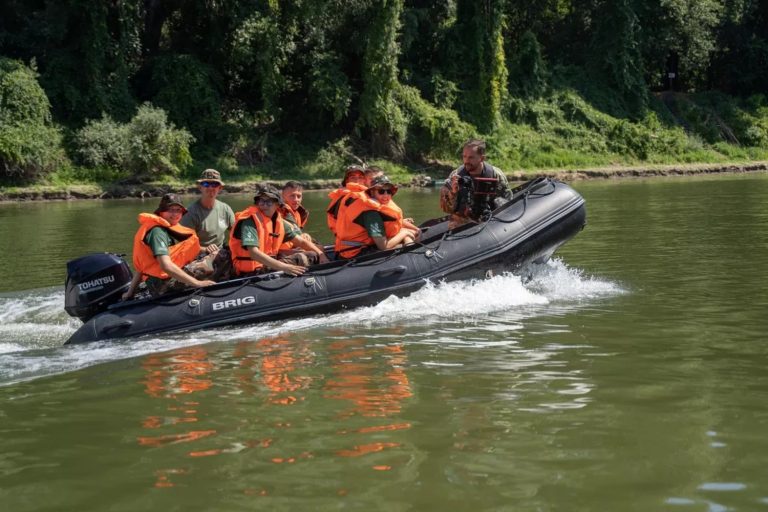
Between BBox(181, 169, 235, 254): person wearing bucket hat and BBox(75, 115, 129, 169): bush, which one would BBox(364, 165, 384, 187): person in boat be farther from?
BBox(75, 115, 129, 169): bush

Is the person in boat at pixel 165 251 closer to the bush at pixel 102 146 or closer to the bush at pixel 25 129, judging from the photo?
the bush at pixel 25 129

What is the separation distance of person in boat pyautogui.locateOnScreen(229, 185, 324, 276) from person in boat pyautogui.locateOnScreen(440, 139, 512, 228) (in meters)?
1.70

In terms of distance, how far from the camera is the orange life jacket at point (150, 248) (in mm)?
7457

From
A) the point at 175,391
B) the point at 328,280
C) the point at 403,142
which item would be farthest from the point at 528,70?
the point at 175,391

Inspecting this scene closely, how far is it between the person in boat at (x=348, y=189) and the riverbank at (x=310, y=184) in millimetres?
15655

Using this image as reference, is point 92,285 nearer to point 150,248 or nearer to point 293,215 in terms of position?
point 150,248

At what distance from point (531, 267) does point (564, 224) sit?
1.69 feet

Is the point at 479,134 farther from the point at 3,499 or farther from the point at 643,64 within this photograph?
the point at 3,499

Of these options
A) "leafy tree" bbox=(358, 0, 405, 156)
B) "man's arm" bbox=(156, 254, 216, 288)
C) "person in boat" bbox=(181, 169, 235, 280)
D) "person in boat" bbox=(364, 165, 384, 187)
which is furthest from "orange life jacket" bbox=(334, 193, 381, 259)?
"leafy tree" bbox=(358, 0, 405, 156)

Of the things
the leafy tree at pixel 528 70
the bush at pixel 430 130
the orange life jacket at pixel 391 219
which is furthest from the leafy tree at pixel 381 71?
the orange life jacket at pixel 391 219

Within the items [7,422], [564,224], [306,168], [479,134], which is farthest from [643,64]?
[7,422]

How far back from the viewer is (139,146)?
2483 centimetres

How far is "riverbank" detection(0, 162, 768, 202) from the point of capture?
77.1 ft

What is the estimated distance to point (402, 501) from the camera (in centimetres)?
388
